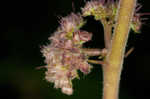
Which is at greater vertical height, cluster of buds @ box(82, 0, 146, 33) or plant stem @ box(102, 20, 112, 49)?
cluster of buds @ box(82, 0, 146, 33)

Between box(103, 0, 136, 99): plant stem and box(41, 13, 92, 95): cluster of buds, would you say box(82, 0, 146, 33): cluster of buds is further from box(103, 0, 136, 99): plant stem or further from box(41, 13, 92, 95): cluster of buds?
box(103, 0, 136, 99): plant stem

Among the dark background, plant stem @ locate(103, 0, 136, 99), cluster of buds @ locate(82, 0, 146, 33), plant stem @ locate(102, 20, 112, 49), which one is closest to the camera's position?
plant stem @ locate(103, 0, 136, 99)

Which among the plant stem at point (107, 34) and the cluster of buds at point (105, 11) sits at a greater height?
the cluster of buds at point (105, 11)

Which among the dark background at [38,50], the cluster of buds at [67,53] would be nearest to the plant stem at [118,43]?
the cluster of buds at [67,53]

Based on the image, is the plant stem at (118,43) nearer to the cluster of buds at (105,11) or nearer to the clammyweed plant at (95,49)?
the clammyweed plant at (95,49)

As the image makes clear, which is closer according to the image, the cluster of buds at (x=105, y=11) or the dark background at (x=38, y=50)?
the cluster of buds at (x=105, y=11)

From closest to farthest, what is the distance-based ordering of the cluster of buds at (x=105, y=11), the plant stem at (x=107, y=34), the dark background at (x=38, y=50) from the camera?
the plant stem at (x=107, y=34) → the cluster of buds at (x=105, y=11) → the dark background at (x=38, y=50)

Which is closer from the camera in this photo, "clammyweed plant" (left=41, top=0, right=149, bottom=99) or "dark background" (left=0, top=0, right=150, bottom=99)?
"clammyweed plant" (left=41, top=0, right=149, bottom=99)

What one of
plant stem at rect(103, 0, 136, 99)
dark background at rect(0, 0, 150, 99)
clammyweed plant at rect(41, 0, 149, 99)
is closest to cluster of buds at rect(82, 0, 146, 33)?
clammyweed plant at rect(41, 0, 149, 99)
